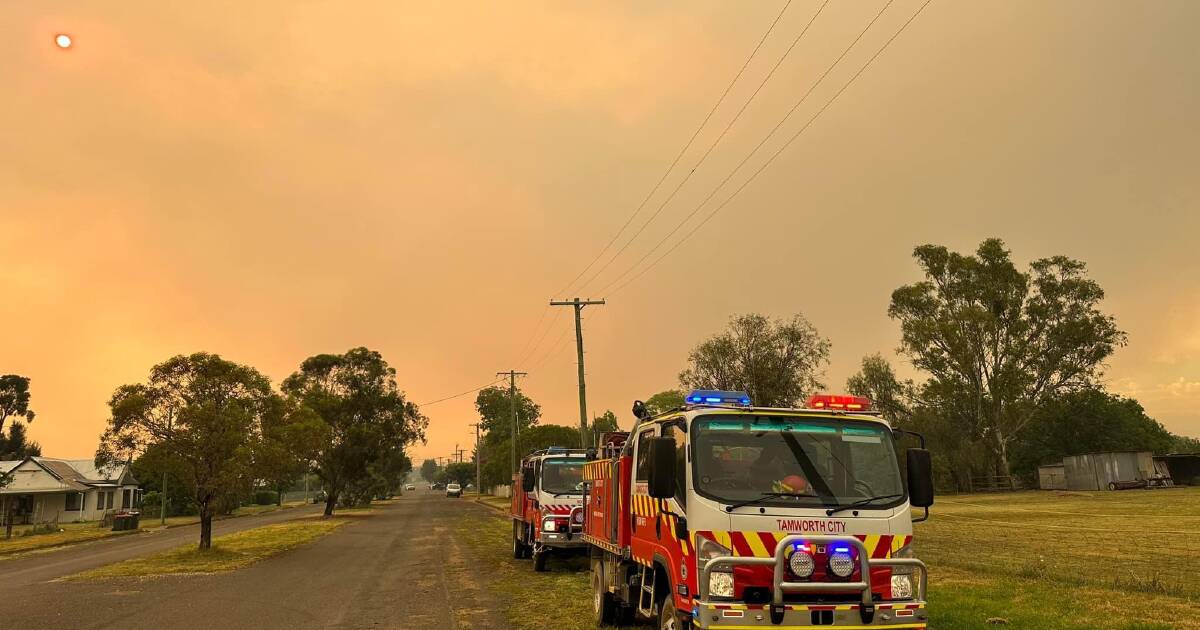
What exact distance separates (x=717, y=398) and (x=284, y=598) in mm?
10539

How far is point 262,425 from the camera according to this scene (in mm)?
24297

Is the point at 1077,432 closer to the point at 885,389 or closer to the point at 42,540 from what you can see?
the point at 885,389

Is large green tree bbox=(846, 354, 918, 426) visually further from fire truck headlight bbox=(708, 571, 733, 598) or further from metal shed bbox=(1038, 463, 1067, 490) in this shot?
fire truck headlight bbox=(708, 571, 733, 598)

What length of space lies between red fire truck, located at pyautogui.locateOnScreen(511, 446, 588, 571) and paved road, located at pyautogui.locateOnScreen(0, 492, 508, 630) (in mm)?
1780

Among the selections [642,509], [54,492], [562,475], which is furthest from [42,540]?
[642,509]

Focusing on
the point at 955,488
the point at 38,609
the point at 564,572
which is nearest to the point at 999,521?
the point at 564,572

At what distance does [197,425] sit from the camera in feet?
73.6

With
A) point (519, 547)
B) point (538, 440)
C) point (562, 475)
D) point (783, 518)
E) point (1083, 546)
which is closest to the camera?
point (783, 518)

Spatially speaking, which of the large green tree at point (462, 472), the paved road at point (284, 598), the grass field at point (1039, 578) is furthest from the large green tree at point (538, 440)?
the large green tree at point (462, 472)

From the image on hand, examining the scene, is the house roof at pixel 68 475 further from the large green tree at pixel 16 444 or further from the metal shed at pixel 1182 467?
the metal shed at pixel 1182 467

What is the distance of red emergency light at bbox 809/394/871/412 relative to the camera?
7391 mm

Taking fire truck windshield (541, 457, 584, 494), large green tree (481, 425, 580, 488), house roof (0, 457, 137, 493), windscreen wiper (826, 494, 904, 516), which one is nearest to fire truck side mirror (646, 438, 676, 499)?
windscreen wiper (826, 494, 904, 516)

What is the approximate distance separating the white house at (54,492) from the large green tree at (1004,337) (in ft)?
211

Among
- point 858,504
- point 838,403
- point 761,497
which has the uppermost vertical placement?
point 838,403
